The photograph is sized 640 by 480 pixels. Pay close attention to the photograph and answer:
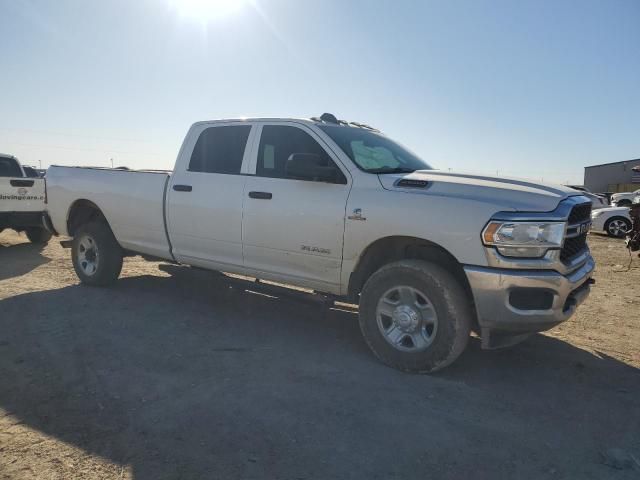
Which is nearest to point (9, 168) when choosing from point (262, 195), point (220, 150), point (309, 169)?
point (220, 150)

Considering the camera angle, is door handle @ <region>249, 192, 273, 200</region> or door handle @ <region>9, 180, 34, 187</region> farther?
door handle @ <region>9, 180, 34, 187</region>

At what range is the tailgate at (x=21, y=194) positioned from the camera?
30.3ft

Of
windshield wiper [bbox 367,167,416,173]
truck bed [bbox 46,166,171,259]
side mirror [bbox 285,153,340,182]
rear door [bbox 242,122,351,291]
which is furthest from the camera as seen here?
truck bed [bbox 46,166,171,259]

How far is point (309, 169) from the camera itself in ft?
13.8

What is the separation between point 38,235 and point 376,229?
30.4ft

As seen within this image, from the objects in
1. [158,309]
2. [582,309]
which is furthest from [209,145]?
[582,309]

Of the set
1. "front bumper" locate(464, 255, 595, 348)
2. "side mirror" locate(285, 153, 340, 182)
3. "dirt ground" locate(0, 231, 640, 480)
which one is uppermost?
"side mirror" locate(285, 153, 340, 182)

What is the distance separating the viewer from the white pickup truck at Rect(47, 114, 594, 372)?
138 inches

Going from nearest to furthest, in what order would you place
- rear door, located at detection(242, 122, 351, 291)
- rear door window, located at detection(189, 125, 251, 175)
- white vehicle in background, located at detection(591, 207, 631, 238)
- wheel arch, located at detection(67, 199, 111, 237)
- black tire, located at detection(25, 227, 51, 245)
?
rear door, located at detection(242, 122, 351, 291)
rear door window, located at detection(189, 125, 251, 175)
wheel arch, located at detection(67, 199, 111, 237)
black tire, located at detection(25, 227, 51, 245)
white vehicle in background, located at detection(591, 207, 631, 238)

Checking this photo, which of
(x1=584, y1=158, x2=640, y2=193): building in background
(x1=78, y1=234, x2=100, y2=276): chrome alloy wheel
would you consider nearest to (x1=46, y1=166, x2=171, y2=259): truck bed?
(x1=78, y1=234, x2=100, y2=276): chrome alloy wheel

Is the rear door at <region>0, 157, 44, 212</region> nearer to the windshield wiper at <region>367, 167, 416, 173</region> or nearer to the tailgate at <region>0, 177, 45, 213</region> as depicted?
the tailgate at <region>0, 177, 45, 213</region>

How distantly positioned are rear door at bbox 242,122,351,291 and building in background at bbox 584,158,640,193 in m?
45.2

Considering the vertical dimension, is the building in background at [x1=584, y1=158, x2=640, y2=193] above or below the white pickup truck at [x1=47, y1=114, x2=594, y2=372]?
above

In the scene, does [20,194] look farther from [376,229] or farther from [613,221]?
[613,221]
